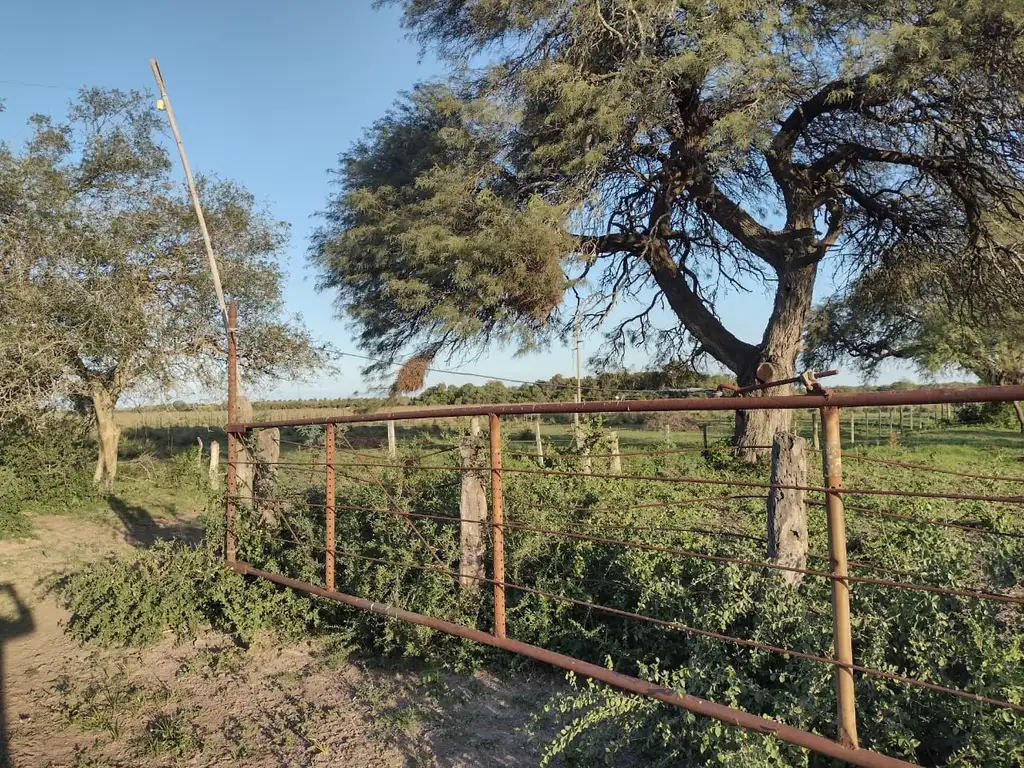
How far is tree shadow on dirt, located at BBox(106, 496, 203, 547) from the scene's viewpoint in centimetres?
941

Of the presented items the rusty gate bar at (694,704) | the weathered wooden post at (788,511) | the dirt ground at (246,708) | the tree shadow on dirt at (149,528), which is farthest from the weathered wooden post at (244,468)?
the weathered wooden post at (788,511)

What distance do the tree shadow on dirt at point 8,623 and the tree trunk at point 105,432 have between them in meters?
6.78

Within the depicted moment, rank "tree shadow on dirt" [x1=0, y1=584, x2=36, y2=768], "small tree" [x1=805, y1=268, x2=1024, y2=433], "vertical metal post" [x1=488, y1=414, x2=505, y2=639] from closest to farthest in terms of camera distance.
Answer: "vertical metal post" [x1=488, y1=414, x2=505, y2=639], "tree shadow on dirt" [x1=0, y1=584, x2=36, y2=768], "small tree" [x1=805, y1=268, x2=1024, y2=433]

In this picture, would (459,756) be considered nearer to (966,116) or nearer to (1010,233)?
(966,116)

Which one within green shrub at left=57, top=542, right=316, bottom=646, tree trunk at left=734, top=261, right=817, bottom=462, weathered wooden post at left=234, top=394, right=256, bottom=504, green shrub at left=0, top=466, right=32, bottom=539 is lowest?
green shrub at left=57, top=542, right=316, bottom=646

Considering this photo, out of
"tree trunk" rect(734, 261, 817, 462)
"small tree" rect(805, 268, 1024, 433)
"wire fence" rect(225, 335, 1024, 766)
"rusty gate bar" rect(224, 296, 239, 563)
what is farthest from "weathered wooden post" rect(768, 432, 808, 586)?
"small tree" rect(805, 268, 1024, 433)

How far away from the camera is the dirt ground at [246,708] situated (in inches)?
144

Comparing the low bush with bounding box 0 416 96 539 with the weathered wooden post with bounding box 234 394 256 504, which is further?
the low bush with bounding box 0 416 96 539

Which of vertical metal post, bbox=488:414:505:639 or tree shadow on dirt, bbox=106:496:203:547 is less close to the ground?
vertical metal post, bbox=488:414:505:639

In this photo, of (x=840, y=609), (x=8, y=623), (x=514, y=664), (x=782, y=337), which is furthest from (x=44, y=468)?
(x=782, y=337)

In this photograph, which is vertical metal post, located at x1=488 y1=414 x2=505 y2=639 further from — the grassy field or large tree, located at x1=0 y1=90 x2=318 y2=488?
large tree, located at x1=0 y1=90 x2=318 y2=488

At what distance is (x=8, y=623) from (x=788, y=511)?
6279mm

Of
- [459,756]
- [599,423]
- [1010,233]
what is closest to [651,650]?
[459,756]

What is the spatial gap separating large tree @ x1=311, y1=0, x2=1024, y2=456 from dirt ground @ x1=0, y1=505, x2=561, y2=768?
7.73 m
